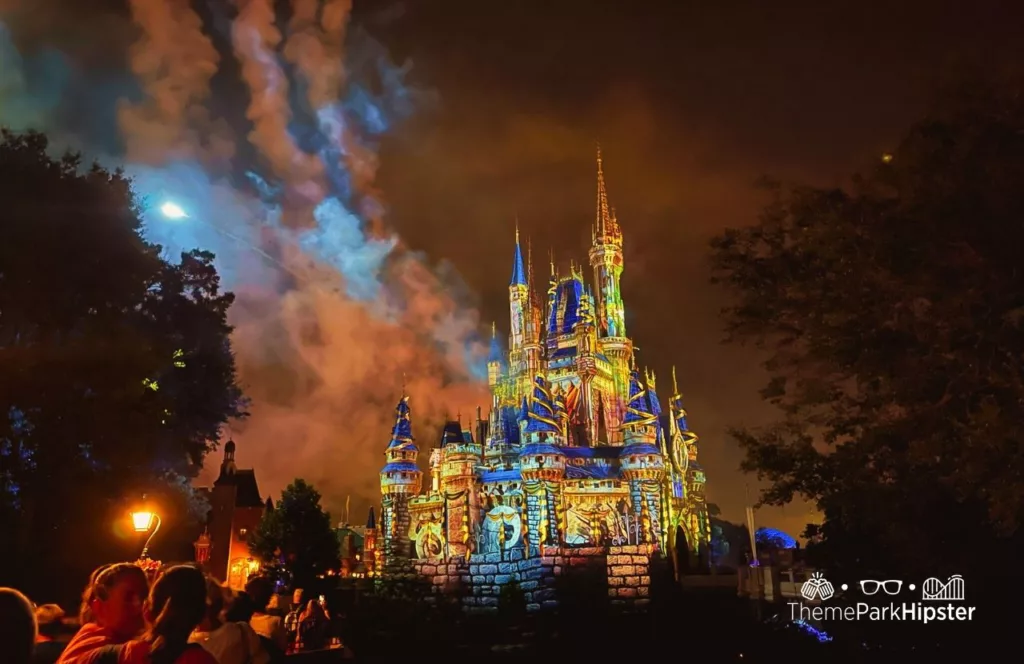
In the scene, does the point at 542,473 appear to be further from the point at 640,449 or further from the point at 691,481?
the point at 691,481

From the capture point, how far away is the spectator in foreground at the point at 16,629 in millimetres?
3352

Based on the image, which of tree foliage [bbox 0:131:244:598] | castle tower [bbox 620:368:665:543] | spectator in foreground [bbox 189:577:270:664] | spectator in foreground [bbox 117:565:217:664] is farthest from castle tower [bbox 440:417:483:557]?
spectator in foreground [bbox 117:565:217:664]

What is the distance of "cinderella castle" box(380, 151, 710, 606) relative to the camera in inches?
1506

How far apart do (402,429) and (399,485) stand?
383 centimetres

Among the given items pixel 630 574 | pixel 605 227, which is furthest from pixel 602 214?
pixel 630 574

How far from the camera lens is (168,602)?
381 centimetres

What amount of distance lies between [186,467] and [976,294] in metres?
21.1

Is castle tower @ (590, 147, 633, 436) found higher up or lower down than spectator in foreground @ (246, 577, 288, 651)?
higher up

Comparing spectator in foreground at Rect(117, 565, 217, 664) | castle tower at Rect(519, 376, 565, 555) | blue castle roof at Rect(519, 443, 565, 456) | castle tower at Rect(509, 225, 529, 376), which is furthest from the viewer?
castle tower at Rect(509, 225, 529, 376)

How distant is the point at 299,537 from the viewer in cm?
3903

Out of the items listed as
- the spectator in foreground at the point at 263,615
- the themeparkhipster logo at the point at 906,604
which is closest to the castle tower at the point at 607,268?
the themeparkhipster logo at the point at 906,604

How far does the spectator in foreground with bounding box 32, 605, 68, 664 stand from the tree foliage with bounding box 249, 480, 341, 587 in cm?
3297

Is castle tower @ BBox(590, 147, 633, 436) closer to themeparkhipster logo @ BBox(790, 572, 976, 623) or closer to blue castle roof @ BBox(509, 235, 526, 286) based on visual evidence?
blue castle roof @ BBox(509, 235, 526, 286)

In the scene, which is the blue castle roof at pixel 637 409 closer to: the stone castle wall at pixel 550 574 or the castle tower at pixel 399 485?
the stone castle wall at pixel 550 574
